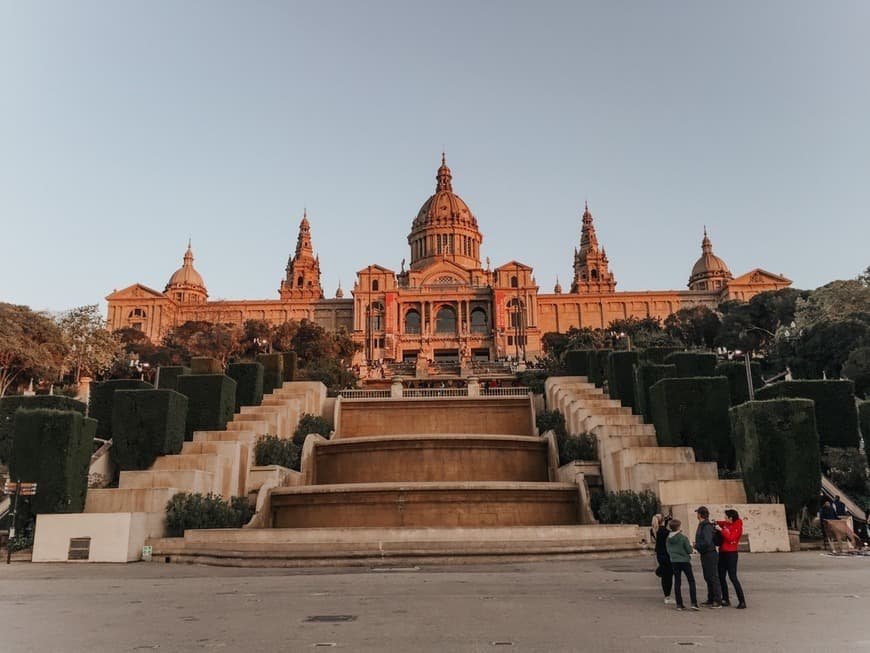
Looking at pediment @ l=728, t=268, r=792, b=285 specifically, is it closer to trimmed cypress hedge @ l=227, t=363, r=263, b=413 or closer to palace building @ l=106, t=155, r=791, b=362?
palace building @ l=106, t=155, r=791, b=362

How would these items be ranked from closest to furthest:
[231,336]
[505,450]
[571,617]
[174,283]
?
1. [571,617]
2. [505,450]
3. [231,336]
4. [174,283]

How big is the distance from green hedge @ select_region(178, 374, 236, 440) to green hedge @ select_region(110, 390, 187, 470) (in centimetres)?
320

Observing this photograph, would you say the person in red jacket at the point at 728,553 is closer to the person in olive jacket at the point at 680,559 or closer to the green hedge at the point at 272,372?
the person in olive jacket at the point at 680,559

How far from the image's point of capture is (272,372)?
105 ft

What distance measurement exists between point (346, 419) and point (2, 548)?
13779 millimetres

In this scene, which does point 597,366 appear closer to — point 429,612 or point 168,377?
point 168,377

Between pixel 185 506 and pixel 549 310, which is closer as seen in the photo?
pixel 185 506

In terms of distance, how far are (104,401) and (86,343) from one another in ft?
89.7

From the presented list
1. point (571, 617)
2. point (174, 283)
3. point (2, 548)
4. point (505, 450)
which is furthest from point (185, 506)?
point (174, 283)

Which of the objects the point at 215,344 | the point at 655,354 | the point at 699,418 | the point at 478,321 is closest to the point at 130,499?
the point at 699,418

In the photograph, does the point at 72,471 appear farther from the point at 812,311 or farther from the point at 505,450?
the point at 812,311

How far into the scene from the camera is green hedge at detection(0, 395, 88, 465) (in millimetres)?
24028

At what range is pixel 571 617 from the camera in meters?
8.36

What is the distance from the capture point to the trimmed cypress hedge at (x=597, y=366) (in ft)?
105
